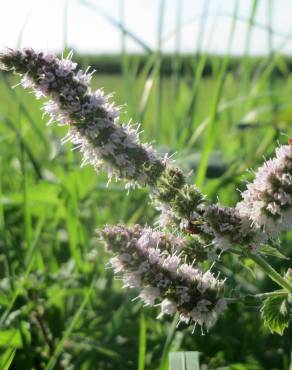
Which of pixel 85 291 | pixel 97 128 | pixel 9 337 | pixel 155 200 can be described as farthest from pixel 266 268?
Result: pixel 85 291

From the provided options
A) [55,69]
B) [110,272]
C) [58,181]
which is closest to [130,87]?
[58,181]

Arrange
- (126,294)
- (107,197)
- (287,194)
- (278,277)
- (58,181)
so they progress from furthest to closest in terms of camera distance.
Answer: (107,197), (58,181), (126,294), (278,277), (287,194)


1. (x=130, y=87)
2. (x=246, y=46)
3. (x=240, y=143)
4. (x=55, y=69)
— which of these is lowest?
(x=240, y=143)

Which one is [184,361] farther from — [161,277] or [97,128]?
[97,128]

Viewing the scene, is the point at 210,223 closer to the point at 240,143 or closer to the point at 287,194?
the point at 287,194

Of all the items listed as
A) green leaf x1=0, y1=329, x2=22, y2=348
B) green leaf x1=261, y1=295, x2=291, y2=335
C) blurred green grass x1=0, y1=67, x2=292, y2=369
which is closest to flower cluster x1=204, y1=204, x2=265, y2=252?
green leaf x1=261, y1=295, x2=291, y2=335
